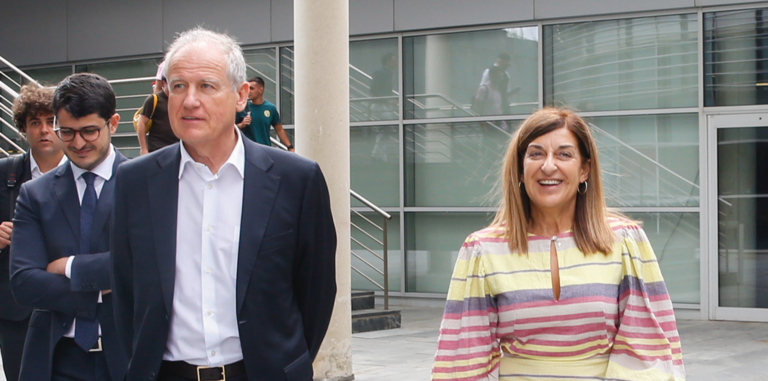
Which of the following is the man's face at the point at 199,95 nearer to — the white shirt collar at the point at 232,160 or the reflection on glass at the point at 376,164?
the white shirt collar at the point at 232,160

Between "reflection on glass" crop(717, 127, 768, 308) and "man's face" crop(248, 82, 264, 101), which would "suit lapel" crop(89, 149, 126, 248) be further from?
"reflection on glass" crop(717, 127, 768, 308)

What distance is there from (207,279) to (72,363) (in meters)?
1.15

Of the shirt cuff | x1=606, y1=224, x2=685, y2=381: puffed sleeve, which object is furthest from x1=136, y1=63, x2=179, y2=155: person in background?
x1=606, y1=224, x2=685, y2=381: puffed sleeve

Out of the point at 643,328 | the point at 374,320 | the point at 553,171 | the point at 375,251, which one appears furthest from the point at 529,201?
the point at 375,251

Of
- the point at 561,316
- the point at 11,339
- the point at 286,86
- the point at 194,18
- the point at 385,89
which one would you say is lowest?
the point at 11,339

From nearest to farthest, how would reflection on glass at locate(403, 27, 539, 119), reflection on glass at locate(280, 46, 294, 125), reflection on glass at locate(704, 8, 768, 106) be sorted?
reflection on glass at locate(704, 8, 768, 106)
reflection on glass at locate(403, 27, 539, 119)
reflection on glass at locate(280, 46, 294, 125)

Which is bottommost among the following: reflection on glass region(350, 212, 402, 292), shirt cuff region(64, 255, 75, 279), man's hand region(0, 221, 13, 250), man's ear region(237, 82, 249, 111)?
reflection on glass region(350, 212, 402, 292)

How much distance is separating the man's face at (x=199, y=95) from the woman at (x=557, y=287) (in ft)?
3.17

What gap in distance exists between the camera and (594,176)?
3215 mm

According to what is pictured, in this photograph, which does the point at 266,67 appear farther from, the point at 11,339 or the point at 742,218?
the point at 11,339

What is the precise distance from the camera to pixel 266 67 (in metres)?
14.3

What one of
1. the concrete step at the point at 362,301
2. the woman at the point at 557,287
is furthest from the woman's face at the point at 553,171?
the concrete step at the point at 362,301

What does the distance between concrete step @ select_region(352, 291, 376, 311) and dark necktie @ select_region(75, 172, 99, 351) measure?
26.9ft

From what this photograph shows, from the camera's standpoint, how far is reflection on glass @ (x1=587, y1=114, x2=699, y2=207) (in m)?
11.9
